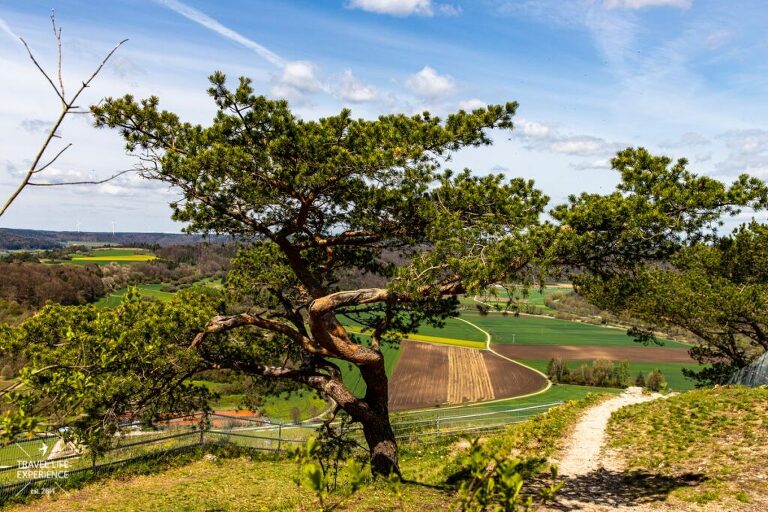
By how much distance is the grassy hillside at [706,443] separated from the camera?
27.4ft

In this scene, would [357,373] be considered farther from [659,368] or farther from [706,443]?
[706,443]

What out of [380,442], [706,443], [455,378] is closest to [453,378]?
[455,378]

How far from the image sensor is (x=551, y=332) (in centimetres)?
8744

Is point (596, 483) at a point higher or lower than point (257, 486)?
higher

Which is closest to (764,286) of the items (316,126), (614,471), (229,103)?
(614,471)

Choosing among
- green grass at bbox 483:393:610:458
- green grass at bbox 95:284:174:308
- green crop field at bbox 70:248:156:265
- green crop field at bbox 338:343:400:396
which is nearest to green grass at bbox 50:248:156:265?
green crop field at bbox 70:248:156:265

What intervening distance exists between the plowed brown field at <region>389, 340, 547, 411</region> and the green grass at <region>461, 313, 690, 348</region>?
1147cm

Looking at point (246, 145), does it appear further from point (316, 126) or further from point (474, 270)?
point (474, 270)

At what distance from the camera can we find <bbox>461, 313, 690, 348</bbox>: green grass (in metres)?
79.1

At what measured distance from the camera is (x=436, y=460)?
512 inches

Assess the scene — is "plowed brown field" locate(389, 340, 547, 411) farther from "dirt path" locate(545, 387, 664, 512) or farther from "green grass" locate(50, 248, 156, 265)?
"green grass" locate(50, 248, 156, 265)

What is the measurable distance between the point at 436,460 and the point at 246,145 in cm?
916

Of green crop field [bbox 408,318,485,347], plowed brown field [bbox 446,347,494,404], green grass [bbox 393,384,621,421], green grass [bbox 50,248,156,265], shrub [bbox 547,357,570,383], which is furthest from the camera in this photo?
green grass [bbox 50,248,156,265]

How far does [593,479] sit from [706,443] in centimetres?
293
